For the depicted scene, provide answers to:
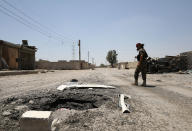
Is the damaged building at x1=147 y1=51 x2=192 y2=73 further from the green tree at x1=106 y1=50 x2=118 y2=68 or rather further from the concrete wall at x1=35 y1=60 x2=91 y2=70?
the green tree at x1=106 y1=50 x2=118 y2=68

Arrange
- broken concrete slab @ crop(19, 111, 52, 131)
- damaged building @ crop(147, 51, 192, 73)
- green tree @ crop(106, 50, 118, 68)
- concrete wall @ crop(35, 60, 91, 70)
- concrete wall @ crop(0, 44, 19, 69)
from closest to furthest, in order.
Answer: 1. broken concrete slab @ crop(19, 111, 52, 131)
2. damaged building @ crop(147, 51, 192, 73)
3. concrete wall @ crop(0, 44, 19, 69)
4. concrete wall @ crop(35, 60, 91, 70)
5. green tree @ crop(106, 50, 118, 68)

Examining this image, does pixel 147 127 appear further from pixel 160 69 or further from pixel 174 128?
pixel 160 69

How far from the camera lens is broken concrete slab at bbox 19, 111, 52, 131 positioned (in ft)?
5.48

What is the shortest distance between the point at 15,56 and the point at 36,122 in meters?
21.4

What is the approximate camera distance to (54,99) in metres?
3.21

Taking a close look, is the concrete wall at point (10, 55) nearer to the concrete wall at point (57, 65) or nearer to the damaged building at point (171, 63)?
the damaged building at point (171, 63)

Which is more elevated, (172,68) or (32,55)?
(32,55)

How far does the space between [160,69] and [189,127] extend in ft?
56.7

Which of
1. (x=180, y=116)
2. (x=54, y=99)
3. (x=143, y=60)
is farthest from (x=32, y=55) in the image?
(x=180, y=116)

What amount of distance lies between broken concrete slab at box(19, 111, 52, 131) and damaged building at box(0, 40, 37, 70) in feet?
59.1

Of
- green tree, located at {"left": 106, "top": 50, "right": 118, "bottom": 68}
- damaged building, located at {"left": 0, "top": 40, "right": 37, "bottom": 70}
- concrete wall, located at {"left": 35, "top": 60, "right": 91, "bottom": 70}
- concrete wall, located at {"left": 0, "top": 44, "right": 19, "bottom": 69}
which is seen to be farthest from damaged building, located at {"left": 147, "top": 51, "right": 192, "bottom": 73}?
green tree, located at {"left": 106, "top": 50, "right": 118, "bottom": 68}

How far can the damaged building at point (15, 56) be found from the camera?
17.8 m

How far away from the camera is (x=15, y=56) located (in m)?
20.6

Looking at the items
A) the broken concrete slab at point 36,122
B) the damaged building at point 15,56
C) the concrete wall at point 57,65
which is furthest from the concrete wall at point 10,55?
the concrete wall at point 57,65
